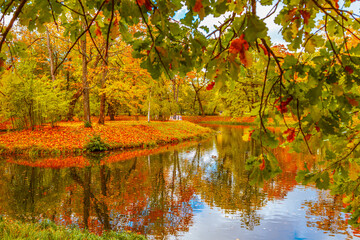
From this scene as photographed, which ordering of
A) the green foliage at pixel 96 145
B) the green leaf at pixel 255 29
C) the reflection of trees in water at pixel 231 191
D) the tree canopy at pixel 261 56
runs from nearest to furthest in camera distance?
1. the green leaf at pixel 255 29
2. the tree canopy at pixel 261 56
3. the reflection of trees in water at pixel 231 191
4. the green foliage at pixel 96 145

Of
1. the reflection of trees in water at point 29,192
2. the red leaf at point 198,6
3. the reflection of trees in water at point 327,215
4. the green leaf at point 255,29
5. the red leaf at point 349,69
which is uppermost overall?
the red leaf at point 198,6

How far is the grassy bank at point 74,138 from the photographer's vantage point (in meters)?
11.7

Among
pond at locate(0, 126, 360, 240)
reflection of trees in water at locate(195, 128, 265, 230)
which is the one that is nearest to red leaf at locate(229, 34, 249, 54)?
pond at locate(0, 126, 360, 240)

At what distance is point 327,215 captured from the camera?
5.98m

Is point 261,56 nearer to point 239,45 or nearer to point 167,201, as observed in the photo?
point 239,45

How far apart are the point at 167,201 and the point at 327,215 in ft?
13.0

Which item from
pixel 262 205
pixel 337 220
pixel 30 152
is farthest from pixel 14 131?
pixel 337 220

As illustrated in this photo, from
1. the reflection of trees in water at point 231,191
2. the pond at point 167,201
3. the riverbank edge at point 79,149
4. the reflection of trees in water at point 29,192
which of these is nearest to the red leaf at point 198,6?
the pond at point 167,201

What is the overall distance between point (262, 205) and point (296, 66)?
5857 millimetres

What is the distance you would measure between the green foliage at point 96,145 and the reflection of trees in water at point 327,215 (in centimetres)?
953

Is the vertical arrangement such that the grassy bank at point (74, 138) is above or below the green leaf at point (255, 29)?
below

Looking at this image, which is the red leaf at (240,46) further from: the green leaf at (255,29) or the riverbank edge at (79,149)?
the riverbank edge at (79,149)

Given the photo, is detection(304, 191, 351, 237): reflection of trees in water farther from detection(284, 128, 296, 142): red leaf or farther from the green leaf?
the green leaf

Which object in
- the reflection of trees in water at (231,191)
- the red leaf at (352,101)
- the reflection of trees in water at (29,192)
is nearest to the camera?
the red leaf at (352,101)
